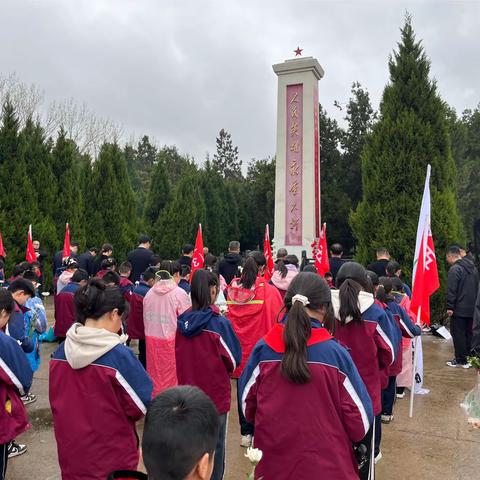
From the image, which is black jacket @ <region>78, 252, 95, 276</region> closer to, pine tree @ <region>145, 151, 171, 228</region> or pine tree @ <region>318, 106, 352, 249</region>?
pine tree @ <region>145, 151, 171, 228</region>

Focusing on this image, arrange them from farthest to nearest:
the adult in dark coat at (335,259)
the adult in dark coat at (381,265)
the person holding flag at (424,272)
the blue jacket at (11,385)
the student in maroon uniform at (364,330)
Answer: the adult in dark coat at (335,259)
the adult in dark coat at (381,265)
the person holding flag at (424,272)
the student in maroon uniform at (364,330)
the blue jacket at (11,385)

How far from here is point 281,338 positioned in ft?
7.06

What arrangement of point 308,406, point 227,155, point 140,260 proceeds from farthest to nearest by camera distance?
point 227,155, point 140,260, point 308,406

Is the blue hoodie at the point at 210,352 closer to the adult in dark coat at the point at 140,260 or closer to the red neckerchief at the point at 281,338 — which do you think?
the red neckerchief at the point at 281,338

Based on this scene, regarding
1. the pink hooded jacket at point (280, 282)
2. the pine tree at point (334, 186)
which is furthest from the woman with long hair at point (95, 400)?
the pine tree at point (334, 186)

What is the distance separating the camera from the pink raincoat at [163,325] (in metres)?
4.64

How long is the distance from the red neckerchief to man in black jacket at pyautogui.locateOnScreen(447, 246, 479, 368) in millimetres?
5607

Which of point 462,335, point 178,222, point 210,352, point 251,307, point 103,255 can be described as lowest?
point 462,335

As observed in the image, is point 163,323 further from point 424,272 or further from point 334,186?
point 334,186

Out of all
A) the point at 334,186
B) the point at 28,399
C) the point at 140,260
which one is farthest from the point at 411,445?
the point at 334,186

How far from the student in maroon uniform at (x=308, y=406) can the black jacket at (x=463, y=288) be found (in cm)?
551

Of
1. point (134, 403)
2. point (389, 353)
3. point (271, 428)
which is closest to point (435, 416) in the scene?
point (389, 353)

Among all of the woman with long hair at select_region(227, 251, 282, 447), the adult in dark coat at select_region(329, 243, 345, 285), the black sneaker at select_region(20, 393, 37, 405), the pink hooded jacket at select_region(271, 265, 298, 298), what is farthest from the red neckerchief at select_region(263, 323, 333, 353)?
the adult in dark coat at select_region(329, 243, 345, 285)

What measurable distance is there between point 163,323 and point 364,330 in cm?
229
